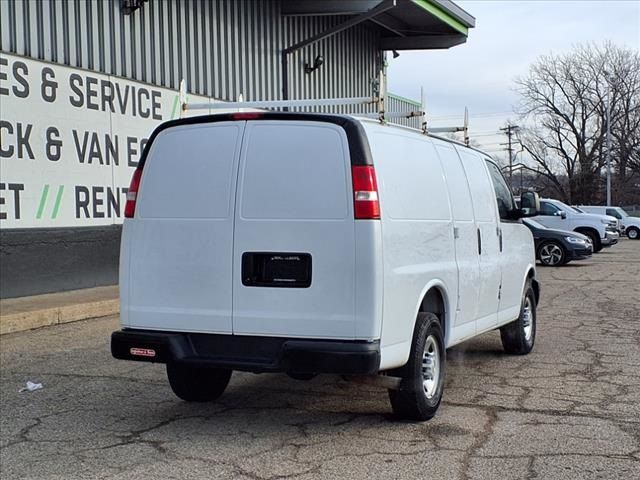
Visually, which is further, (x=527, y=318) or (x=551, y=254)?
(x=551, y=254)

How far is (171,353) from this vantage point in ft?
17.8

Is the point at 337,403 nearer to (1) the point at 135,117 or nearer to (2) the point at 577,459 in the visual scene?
(2) the point at 577,459

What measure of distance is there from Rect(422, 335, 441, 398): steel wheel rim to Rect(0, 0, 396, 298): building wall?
244 inches

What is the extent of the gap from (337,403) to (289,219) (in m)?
1.91

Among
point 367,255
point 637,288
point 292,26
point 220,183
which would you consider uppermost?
point 292,26

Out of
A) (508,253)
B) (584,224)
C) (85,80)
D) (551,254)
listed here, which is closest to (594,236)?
(584,224)

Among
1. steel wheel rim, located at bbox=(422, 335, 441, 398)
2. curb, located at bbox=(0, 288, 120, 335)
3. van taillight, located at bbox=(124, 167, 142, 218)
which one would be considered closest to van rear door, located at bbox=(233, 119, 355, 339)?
van taillight, located at bbox=(124, 167, 142, 218)

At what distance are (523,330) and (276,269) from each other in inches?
157

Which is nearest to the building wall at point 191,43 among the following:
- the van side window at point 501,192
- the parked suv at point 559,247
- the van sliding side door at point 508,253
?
the parked suv at point 559,247

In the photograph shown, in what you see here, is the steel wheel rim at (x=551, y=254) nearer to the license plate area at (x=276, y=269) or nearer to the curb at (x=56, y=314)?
the curb at (x=56, y=314)

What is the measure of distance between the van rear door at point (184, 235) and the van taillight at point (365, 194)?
851 mm

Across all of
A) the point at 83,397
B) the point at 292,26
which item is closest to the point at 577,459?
the point at 83,397

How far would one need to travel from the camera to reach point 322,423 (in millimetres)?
5863

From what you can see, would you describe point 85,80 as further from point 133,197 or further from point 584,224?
point 584,224
